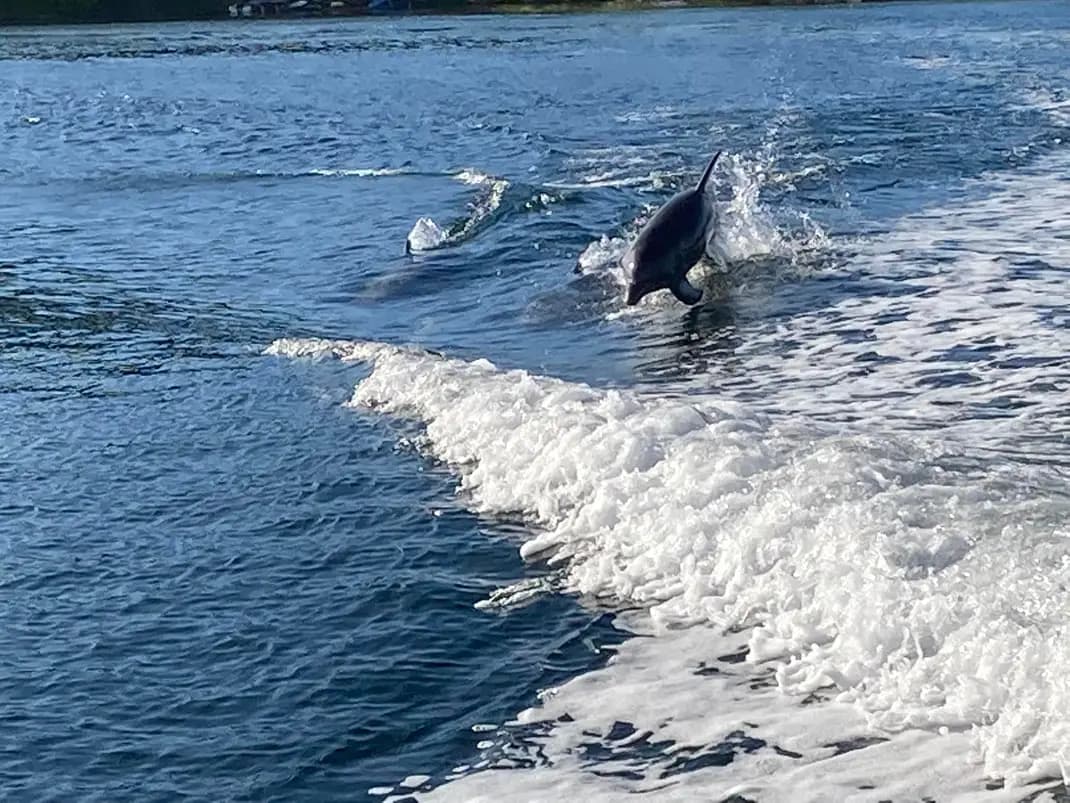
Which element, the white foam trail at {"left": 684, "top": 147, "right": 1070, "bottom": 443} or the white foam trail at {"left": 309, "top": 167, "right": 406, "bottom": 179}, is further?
the white foam trail at {"left": 309, "top": 167, "right": 406, "bottom": 179}

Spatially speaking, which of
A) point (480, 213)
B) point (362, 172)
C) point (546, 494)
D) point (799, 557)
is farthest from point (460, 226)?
point (799, 557)

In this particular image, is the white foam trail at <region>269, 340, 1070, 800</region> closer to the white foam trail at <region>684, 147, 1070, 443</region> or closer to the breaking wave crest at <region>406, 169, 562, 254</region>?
the white foam trail at <region>684, 147, 1070, 443</region>

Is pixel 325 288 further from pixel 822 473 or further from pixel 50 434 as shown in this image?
pixel 822 473

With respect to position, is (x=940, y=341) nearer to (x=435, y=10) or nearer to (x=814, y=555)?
(x=814, y=555)

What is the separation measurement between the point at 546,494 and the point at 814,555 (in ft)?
8.34

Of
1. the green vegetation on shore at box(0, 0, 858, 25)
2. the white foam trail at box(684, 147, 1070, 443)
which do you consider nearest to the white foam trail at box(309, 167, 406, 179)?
the white foam trail at box(684, 147, 1070, 443)

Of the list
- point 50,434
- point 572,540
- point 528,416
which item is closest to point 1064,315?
point 528,416

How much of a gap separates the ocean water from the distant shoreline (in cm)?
7612

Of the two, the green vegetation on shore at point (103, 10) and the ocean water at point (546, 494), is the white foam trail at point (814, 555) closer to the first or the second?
the ocean water at point (546, 494)

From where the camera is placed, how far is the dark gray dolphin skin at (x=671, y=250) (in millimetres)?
16734

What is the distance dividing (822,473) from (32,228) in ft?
66.0

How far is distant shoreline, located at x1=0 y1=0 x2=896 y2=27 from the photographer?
100 m

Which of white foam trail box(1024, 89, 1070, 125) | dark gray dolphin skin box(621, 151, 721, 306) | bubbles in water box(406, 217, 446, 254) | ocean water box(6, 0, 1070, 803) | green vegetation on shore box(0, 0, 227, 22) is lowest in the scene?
ocean water box(6, 0, 1070, 803)

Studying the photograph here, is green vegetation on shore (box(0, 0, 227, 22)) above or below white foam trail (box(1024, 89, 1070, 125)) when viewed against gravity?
above
